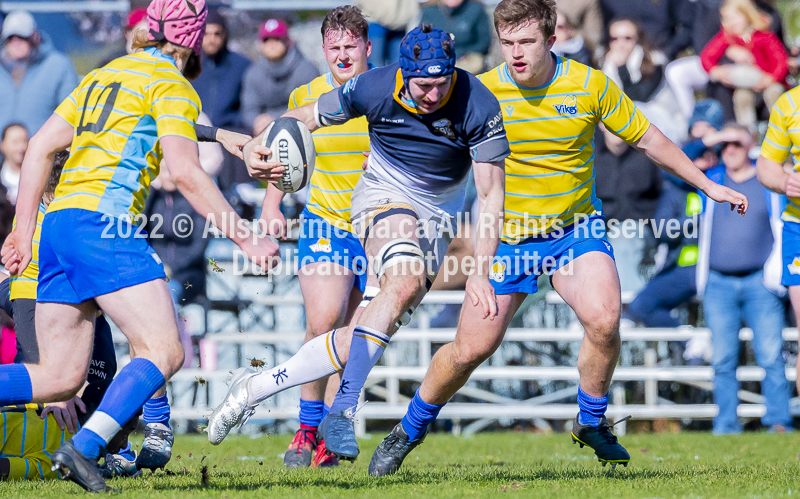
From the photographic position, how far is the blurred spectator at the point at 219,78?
10516 millimetres

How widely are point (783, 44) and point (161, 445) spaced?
869 centimetres

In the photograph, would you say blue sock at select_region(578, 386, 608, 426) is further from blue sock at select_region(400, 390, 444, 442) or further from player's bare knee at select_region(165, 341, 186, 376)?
player's bare knee at select_region(165, 341, 186, 376)

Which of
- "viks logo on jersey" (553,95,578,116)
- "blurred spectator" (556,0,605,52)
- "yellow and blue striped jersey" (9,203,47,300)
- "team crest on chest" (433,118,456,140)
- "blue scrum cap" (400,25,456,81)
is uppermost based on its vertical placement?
"blurred spectator" (556,0,605,52)

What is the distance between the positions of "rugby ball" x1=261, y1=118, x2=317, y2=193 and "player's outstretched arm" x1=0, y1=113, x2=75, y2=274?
1007 millimetres

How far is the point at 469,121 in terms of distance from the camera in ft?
16.4

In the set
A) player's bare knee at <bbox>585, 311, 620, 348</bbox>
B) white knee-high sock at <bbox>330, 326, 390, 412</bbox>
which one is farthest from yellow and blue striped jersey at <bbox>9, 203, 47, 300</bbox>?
player's bare knee at <bbox>585, 311, 620, 348</bbox>

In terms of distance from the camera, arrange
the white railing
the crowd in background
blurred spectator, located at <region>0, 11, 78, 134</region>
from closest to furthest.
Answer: the crowd in background < the white railing < blurred spectator, located at <region>0, 11, 78, 134</region>

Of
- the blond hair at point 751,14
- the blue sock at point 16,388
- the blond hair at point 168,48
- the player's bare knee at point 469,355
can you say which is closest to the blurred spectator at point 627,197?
the blond hair at point 751,14

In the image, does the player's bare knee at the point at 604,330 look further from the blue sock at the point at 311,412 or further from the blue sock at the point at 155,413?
the blue sock at the point at 155,413

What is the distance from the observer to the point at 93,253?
4438 millimetres

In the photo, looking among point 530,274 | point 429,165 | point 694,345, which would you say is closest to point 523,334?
point 694,345

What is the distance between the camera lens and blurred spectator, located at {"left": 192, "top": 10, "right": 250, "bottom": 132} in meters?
10.5

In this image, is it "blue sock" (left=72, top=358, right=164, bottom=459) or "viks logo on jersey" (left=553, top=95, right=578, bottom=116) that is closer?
"blue sock" (left=72, top=358, right=164, bottom=459)

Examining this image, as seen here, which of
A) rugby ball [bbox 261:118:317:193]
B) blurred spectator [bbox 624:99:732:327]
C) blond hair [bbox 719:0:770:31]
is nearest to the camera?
rugby ball [bbox 261:118:317:193]
